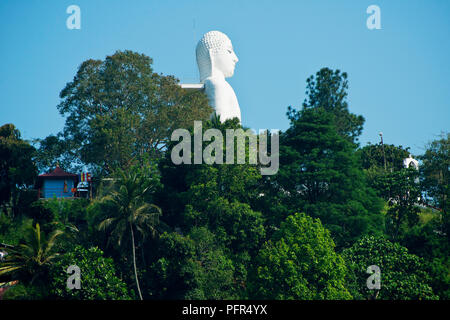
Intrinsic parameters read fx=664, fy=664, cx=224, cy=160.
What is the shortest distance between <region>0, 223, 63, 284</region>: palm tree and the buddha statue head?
2073 cm

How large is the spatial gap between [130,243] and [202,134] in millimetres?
6347

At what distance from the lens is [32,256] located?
28406 mm

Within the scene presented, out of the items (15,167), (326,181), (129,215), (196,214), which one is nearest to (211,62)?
(15,167)

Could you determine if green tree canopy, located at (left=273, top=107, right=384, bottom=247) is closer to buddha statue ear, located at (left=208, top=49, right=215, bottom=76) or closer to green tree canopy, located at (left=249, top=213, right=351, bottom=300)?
green tree canopy, located at (left=249, top=213, right=351, bottom=300)

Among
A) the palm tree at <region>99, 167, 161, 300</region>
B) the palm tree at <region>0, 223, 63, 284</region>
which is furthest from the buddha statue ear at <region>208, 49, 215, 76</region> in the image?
the palm tree at <region>0, 223, 63, 284</region>

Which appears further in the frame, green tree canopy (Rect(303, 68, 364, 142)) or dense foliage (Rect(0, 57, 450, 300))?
green tree canopy (Rect(303, 68, 364, 142))

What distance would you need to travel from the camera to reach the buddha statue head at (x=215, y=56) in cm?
4631

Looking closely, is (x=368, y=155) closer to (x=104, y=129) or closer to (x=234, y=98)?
(x=234, y=98)

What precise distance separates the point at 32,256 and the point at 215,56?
74.0ft

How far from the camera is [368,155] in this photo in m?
47.2

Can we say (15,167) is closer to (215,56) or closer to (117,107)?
(117,107)

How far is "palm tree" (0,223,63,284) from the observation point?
2828 centimetres
